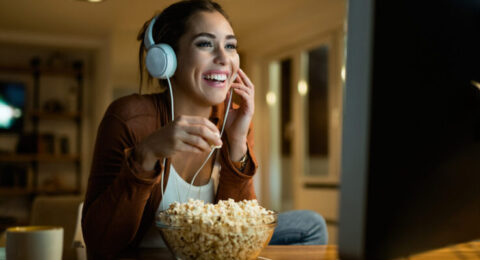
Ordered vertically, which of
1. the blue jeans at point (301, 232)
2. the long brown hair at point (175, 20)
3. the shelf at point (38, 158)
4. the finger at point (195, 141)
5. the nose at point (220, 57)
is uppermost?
the long brown hair at point (175, 20)

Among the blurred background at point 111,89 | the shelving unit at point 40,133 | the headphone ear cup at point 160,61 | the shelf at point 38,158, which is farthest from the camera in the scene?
the shelving unit at point 40,133

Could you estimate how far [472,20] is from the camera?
496mm

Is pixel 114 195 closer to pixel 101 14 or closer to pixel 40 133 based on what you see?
pixel 101 14

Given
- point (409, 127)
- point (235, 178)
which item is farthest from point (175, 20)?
point (409, 127)

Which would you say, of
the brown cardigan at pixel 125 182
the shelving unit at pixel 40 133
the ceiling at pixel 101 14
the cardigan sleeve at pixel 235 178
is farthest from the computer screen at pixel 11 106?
the cardigan sleeve at pixel 235 178

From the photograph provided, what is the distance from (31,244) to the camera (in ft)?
2.48

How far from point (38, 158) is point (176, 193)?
5.18 metres

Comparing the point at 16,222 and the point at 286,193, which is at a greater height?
Result: the point at 286,193

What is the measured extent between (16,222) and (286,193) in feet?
10.6

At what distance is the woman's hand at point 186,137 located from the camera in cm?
70

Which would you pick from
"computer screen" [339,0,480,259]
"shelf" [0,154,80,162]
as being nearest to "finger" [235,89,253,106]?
"computer screen" [339,0,480,259]

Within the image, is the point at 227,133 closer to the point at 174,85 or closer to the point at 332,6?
the point at 174,85

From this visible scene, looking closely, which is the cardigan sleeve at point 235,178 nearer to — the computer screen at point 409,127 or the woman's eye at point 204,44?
the woman's eye at point 204,44

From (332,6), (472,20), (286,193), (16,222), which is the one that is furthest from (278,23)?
(472,20)
